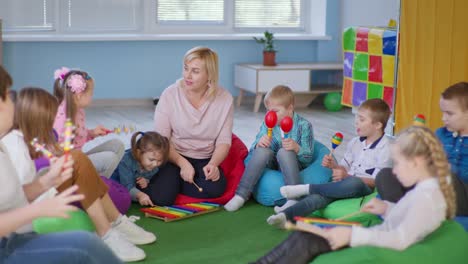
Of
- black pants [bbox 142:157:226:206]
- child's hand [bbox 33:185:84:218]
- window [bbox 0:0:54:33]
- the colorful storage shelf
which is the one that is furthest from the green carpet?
window [bbox 0:0:54:33]

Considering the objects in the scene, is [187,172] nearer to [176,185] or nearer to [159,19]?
[176,185]

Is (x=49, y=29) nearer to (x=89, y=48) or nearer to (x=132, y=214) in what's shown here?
(x=89, y=48)

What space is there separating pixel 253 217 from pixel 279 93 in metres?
0.68

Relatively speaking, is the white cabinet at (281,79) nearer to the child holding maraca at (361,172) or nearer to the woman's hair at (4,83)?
the child holding maraca at (361,172)

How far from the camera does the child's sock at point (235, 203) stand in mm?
3871

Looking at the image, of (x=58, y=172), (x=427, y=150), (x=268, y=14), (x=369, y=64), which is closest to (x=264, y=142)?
(x=427, y=150)

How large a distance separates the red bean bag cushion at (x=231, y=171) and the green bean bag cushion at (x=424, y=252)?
5.09 ft

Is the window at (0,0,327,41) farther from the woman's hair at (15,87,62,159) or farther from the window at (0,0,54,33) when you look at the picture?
the woman's hair at (15,87,62,159)

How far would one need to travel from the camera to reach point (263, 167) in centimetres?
395

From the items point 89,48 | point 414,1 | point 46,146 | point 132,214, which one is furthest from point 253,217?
A: point 89,48

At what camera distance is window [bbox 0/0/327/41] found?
7281 millimetres

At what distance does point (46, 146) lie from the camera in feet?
9.41

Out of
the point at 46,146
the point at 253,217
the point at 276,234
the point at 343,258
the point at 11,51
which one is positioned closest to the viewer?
the point at 343,258

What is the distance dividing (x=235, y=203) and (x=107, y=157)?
0.70m
